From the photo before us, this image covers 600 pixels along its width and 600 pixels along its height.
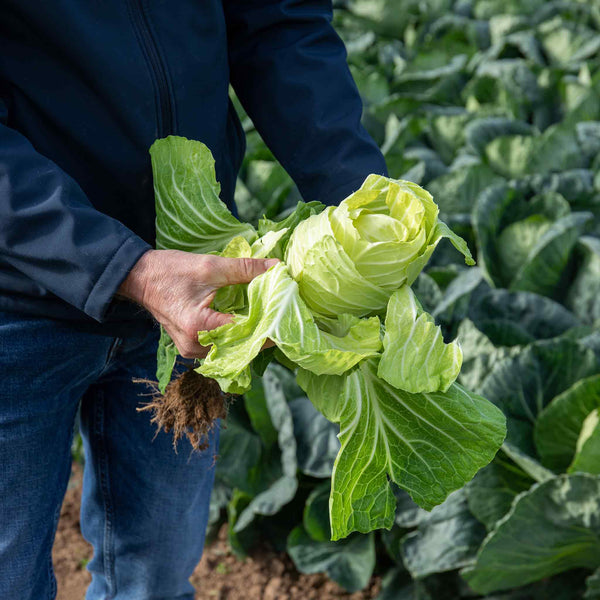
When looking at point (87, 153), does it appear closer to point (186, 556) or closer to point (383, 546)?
point (186, 556)

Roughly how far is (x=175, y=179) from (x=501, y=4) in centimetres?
562

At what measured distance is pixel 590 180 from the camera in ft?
12.0

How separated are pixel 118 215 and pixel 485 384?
129 cm

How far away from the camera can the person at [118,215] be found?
1360 mm

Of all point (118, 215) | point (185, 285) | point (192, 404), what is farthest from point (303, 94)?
point (192, 404)

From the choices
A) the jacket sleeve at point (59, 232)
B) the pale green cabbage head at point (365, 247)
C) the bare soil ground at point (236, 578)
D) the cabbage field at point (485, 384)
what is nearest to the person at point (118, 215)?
the jacket sleeve at point (59, 232)

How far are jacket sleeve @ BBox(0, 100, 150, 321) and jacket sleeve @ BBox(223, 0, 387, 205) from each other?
507 millimetres

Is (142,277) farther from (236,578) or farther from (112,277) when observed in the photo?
(236,578)

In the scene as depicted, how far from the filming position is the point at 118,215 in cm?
164

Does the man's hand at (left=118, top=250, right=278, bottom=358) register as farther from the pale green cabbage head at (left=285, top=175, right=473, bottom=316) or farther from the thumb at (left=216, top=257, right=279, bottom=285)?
the pale green cabbage head at (left=285, top=175, right=473, bottom=316)

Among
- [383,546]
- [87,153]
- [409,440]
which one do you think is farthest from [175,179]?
[383,546]

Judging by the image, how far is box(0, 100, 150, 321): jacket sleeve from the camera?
1.34m

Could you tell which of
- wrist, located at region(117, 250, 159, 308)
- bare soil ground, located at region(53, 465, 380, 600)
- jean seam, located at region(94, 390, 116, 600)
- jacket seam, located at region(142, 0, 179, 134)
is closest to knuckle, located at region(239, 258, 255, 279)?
wrist, located at region(117, 250, 159, 308)

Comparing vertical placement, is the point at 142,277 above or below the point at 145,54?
below
